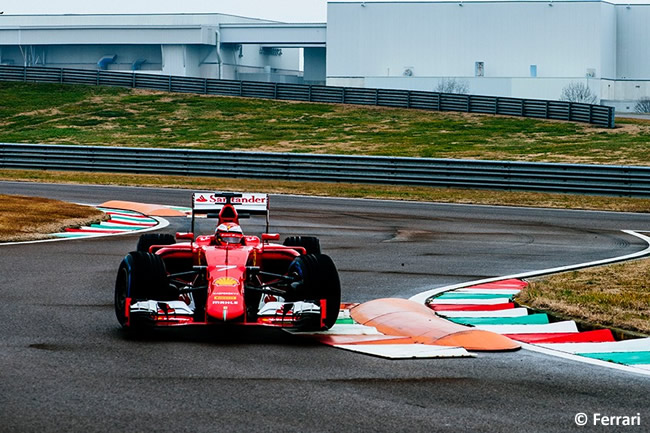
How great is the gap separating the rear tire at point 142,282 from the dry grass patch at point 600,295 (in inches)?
157

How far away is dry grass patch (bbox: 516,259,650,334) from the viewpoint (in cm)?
1078

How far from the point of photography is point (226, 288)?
975 cm

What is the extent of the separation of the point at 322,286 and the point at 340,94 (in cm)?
4677

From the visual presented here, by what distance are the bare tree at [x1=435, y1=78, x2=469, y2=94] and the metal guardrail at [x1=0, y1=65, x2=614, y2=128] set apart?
2690 centimetres

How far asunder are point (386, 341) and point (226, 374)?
2.05 m

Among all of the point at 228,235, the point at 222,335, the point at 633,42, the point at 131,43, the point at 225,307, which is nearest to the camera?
the point at 225,307

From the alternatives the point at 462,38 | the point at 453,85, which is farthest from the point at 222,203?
the point at 462,38

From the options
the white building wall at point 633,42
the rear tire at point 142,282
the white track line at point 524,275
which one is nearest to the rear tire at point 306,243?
the white track line at point 524,275

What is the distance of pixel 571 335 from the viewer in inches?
403

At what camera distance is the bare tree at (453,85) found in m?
82.8

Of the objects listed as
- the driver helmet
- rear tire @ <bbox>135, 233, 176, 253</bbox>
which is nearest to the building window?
rear tire @ <bbox>135, 233, 176, 253</bbox>

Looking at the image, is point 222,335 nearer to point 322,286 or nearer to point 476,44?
point 322,286

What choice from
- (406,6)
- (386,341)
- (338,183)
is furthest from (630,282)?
(406,6)

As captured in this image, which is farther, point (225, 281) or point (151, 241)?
point (151, 241)
